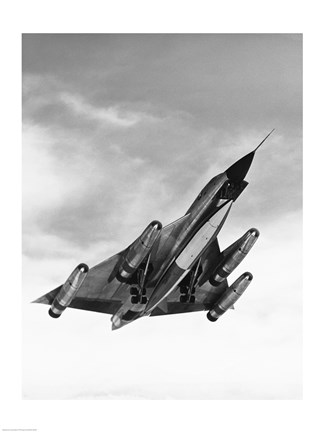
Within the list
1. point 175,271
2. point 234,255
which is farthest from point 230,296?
point 175,271

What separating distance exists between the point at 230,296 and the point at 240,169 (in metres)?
6.04

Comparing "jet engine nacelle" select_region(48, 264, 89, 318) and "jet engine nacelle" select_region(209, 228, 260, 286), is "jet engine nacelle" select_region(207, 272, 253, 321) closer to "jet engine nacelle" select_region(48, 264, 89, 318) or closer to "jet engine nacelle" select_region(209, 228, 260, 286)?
"jet engine nacelle" select_region(209, 228, 260, 286)

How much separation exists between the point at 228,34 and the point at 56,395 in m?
12.1

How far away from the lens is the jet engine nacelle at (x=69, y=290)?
24.9 meters

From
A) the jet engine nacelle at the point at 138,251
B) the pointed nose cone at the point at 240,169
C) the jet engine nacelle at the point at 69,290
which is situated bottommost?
the jet engine nacelle at the point at 69,290

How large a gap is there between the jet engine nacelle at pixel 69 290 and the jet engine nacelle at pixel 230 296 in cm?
602

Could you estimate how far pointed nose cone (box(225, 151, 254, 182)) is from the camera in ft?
81.1

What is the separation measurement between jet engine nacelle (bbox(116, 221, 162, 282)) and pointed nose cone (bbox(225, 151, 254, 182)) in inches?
108

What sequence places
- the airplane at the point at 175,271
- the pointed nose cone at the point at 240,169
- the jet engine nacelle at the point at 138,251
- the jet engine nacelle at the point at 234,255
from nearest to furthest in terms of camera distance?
the jet engine nacelle at the point at 138,251 → the pointed nose cone at the point at 240,169 → the airplane at the point at 175,271 → the jet engine nacelle at the point at 234,255

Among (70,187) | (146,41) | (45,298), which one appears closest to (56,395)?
(45,298)

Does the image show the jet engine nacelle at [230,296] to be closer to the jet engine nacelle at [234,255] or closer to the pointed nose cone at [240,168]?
the jet engine nacelle at [234,255]

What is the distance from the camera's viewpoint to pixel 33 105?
84.4 feet

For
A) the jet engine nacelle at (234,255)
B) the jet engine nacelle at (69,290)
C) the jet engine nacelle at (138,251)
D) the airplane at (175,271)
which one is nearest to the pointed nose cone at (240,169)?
the airplane at (175,271)

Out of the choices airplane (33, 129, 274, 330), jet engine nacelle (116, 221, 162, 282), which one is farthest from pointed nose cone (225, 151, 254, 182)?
jet engine nacelle (116, 221, 162, 282)
